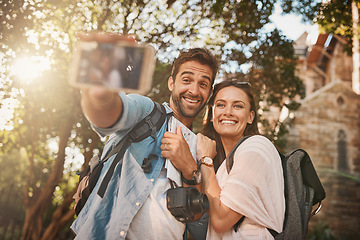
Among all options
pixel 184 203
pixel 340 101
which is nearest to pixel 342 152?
pixel 340 101

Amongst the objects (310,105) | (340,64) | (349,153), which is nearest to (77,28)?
(310,105)

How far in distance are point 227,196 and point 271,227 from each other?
14.9 inches

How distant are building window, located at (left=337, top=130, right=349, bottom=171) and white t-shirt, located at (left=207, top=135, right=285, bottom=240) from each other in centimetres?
1458

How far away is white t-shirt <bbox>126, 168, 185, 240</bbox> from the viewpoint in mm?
1820

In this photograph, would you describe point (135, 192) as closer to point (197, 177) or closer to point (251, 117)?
point (197, 177)

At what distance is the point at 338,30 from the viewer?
6.36 metres

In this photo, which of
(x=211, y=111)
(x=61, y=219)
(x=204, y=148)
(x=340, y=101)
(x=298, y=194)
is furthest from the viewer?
(x=340, y=101)

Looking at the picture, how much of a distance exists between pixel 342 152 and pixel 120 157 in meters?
15.7

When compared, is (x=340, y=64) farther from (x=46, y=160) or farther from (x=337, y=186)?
(x=46, y=160)

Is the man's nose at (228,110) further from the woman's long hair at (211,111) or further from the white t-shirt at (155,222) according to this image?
the white t-shirt at (155,222)

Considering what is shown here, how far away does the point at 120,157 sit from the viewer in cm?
195

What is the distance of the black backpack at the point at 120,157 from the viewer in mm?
1930

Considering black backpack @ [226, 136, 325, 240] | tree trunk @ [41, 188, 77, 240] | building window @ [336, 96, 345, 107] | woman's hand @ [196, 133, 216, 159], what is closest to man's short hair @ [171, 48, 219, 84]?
woman's hand @ [196, 133, 216, 159]

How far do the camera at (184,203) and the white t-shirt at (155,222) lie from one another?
0.21ft
